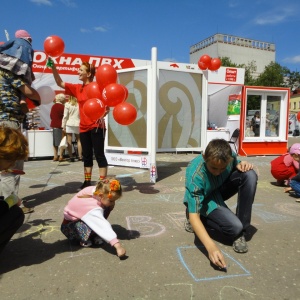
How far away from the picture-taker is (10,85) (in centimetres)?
318

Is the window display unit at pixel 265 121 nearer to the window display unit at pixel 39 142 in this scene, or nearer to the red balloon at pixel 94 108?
the window display unit at pixel 39 142

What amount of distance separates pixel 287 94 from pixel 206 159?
27.8 feet

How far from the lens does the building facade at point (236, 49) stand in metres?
67.2

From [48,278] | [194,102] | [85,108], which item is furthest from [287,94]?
[48,278]

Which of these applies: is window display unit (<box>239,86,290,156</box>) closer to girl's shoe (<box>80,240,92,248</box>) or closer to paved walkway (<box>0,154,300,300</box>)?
paved walkway (<box>0,154,300,300</box>)

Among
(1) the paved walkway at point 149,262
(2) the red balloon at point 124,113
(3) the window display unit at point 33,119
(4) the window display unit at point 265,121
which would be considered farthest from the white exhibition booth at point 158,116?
(4) the window display unit at point 265,121

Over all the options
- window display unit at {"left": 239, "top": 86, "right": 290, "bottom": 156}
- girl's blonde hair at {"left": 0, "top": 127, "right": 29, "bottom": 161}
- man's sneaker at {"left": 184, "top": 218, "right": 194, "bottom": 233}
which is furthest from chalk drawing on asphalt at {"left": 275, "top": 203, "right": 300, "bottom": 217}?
window display unit at {"left": 239, "top": 86, "right": 290, "bottom": 156}

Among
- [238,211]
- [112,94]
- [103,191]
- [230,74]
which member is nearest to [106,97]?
[112,94]

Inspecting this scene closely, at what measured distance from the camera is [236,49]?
229 ft

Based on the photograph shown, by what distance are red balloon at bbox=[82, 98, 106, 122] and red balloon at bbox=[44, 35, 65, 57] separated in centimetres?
87

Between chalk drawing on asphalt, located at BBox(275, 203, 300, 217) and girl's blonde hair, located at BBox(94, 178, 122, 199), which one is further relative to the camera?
chalk drawing on asphalt, located at BBox(275, 203, 300, 217)

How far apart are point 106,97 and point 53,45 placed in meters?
1.00

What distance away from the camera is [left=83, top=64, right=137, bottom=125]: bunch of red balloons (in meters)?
3.93

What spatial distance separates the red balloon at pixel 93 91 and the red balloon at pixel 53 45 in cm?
63
